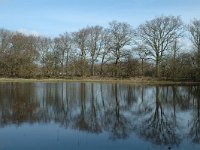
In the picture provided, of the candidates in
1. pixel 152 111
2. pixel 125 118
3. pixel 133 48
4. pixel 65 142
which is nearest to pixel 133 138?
pixel 65 142

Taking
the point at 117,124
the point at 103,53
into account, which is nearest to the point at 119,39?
the point at 103,53

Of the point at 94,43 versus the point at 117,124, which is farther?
the point at 94,43

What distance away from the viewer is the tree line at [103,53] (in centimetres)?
6284

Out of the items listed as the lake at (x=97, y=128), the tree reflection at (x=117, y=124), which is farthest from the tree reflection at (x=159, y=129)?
the tree reflection at (x=117, y=124)

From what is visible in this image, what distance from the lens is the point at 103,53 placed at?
72.2m

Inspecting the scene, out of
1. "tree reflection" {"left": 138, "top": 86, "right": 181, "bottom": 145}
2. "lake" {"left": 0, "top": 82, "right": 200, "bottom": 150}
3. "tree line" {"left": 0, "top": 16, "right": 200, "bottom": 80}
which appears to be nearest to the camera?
"lake" {"left": 0, "top": 82, "right": 200, "bottom": 150}

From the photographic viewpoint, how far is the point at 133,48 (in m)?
67.2

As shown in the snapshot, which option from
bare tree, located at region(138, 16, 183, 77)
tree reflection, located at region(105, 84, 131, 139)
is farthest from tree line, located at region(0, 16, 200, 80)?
tree reflection, located at region(105, 84, 131, 139)

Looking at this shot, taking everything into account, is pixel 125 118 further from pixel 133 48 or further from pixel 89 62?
pixel 89 62

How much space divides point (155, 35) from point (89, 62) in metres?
17.2

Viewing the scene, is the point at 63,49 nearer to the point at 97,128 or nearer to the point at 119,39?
the point at 119,39

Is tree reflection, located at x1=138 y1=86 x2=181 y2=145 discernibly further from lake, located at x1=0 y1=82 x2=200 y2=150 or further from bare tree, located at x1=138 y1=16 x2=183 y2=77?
bare tree, located at x1=138 y1=16 x2=183 y2=77

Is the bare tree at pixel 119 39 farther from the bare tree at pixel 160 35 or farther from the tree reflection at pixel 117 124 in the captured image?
the tree reflection at pixel 117 124

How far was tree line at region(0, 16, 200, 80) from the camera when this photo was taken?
2474 inches
